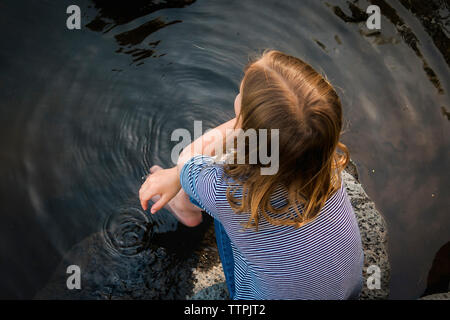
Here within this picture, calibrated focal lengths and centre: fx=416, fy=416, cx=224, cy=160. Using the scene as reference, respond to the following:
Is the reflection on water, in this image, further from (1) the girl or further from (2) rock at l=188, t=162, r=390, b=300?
(1) the girl

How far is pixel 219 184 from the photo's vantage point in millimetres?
1782

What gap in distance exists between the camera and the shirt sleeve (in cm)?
181

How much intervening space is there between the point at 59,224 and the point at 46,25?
190 centimetres

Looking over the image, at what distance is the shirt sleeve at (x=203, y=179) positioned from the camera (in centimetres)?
181

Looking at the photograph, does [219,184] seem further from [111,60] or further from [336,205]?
[111,60]

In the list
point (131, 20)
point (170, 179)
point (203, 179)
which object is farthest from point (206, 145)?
point (131, 20)

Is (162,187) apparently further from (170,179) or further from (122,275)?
(122,275)

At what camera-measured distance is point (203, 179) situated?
1.89 m

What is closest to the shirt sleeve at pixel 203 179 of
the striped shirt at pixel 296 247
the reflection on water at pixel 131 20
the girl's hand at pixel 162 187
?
the striped shirt at pixel 296 247

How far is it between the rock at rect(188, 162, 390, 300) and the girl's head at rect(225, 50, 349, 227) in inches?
45.9

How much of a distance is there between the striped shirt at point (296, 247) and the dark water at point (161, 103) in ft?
4.14

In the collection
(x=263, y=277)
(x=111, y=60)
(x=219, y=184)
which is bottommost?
(x=111, y=60)

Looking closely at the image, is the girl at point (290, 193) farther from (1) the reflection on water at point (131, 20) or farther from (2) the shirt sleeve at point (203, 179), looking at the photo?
(1) the reflection on water at point (131, 20)
